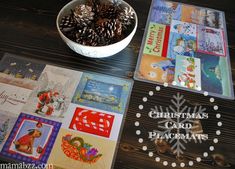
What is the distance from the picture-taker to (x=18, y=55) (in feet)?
2.25

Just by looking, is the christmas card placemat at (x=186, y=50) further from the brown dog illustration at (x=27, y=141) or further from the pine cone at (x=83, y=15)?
the brown dog illustration at (x=27, y=141)

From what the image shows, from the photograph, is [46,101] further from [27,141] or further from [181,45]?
[181,45]

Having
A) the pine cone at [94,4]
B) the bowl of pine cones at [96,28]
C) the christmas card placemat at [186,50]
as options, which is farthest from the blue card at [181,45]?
the pine cone at [94,4]

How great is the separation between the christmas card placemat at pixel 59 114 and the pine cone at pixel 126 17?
159 millimetres

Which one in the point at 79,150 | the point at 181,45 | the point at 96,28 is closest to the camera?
the point at 79,150

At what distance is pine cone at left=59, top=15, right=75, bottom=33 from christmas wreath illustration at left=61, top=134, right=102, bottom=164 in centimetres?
29

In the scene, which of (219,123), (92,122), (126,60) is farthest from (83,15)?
(219,123)

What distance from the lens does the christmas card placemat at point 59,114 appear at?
20.8 inches

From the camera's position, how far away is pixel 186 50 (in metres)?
0.72

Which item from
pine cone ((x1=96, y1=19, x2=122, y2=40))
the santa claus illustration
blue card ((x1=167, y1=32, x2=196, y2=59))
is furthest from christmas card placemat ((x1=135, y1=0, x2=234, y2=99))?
the santa claus illustration

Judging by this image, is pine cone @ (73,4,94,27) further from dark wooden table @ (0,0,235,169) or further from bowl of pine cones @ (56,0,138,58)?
dark wooden table @ (0,0,235,169)

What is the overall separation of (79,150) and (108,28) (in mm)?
315

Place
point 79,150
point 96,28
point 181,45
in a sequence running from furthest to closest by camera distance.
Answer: point 181,45
point 96,28
point 79,150

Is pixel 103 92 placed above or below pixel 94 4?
below
